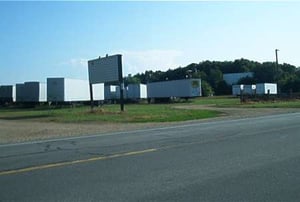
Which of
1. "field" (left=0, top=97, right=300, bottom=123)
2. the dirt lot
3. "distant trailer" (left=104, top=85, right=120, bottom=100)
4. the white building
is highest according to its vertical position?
the white building

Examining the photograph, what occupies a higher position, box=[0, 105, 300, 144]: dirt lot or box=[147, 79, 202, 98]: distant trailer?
box=[147, 79, 202, 98]: distant trailer

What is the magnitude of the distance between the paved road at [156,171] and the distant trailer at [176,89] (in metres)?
59.2

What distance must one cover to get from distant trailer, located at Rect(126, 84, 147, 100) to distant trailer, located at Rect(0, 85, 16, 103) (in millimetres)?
20173

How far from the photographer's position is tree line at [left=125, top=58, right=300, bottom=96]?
142000 mm

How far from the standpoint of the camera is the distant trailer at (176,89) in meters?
73.6

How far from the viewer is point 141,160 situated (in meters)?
10.8

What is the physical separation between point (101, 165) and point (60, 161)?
121 centimetres

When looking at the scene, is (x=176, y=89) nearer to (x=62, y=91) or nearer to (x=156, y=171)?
(x=62, y=91)

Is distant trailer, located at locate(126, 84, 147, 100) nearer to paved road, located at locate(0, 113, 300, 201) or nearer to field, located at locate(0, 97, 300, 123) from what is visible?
field, located at locate(0, 97, 300, 123)

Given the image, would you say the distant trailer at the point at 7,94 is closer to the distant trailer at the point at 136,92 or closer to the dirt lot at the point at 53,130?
the distant trailer at the point at 136,92

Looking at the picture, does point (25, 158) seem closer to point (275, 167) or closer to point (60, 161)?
point (60, 161)

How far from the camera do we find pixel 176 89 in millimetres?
76375

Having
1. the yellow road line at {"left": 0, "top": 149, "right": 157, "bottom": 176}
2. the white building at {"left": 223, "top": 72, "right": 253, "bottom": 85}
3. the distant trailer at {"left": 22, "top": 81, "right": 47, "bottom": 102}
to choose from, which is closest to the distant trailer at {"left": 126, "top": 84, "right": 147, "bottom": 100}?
the distant trailer at {"left": 22, "top": 81, "right": 47, "bottom": 102}

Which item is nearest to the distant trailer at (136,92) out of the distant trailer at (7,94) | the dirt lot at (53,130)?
the distant trailer at (7,94)
